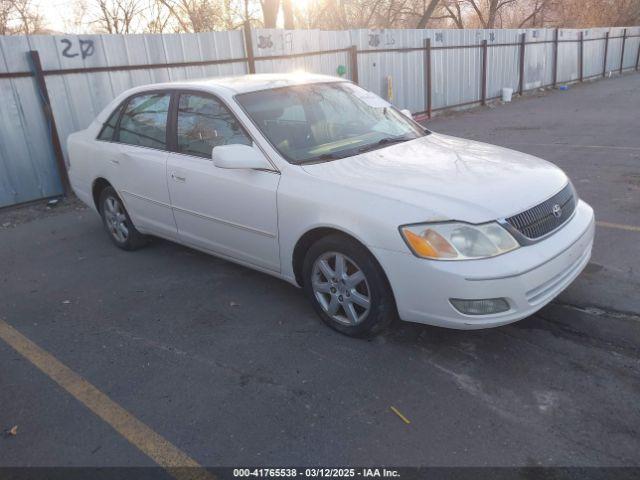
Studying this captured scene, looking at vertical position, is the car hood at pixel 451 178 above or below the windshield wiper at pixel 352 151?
below

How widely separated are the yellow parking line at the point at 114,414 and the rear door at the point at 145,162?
1.48 metres

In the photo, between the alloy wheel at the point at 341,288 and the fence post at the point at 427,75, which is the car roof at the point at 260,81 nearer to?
the alloy wheel at the point at 341,288

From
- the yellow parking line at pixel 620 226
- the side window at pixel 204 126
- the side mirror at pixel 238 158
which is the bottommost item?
the yellow parking line at pixel 620 226

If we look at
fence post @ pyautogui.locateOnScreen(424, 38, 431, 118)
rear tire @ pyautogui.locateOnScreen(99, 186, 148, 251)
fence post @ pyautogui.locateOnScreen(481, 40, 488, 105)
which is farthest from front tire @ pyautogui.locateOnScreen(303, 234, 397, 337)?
fence post @ pyautogui.locateOnScreen(481, 40, 488, 105)

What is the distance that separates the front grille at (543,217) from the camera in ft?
10.2

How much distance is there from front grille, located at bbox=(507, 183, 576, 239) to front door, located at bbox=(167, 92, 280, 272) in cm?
156

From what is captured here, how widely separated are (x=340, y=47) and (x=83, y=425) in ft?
35.1

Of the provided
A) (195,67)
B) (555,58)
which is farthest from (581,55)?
(195,67)

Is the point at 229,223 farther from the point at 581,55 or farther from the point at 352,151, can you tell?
the point at 581,55

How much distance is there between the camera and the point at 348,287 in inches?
135

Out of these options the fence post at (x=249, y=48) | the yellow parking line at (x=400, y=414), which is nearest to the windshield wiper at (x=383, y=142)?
the yellow parking line at (x=400, y=414)

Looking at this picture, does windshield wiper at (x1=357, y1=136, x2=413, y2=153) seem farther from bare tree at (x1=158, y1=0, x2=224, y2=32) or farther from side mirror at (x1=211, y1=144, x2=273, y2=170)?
bare tree at (x1=158, y1=0, x2=224, y2=32)

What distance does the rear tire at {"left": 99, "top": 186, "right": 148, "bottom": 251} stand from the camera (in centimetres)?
540

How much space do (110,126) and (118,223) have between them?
96 centimetres
